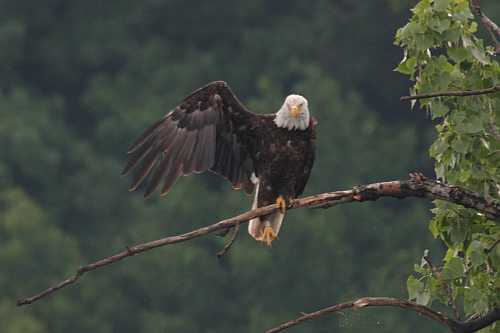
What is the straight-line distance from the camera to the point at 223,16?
3869 centimetres

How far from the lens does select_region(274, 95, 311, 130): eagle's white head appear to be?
31.4 ft

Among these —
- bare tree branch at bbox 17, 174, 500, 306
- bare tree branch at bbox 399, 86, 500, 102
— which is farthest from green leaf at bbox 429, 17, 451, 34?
bare tree branch at bbox 17, 174, 500, 306

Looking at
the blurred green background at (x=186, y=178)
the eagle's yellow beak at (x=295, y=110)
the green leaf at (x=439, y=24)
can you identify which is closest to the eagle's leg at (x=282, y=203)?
the eagle's yellow beak at (x=295, y=110)

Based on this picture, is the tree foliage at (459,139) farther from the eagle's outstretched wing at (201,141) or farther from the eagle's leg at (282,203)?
the eagle's outstretched wing at (201,141)

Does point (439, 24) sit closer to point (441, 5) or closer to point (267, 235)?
point (441, 5)

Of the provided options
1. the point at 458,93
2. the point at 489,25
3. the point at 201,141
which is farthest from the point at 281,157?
the point at 458,93

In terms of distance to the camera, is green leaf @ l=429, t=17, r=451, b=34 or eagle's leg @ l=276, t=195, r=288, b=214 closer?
green leaf @ l=429, t=17, r=451, b=34

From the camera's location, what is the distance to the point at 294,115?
31.3 feet

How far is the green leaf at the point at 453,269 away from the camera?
748 cm

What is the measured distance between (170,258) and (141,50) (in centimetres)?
1045

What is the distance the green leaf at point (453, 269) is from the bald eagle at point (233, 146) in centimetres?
208

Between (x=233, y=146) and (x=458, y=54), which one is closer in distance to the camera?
(x=458, y=54)

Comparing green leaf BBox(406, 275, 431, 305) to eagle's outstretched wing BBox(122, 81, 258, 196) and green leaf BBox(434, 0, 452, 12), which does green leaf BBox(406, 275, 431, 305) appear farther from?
eagle's outstretched wing BBox(122, 81, 258, 196)

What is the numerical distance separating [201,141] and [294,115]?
0.62m
